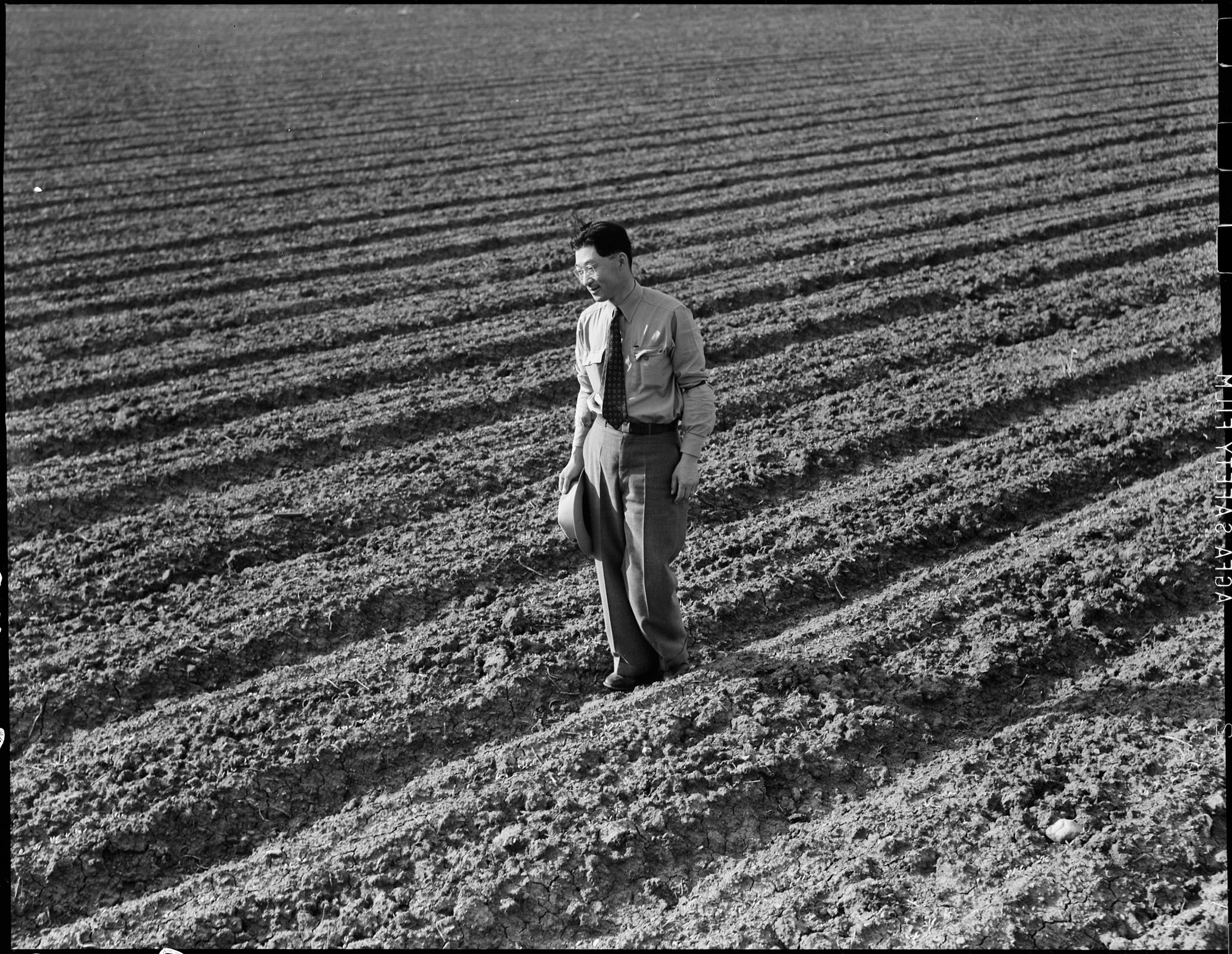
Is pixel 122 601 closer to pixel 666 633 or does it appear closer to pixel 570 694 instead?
pixel 570 694

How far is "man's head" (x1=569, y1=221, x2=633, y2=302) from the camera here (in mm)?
3082

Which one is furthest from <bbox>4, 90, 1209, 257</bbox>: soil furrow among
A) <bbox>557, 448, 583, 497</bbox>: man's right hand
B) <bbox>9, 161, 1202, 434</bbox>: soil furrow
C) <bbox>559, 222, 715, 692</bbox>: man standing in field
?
<bbox>559, 222, 715, 692</bbox>: man standing in field

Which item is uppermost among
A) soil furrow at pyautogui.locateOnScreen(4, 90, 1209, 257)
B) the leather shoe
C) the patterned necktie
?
soil furrow at pyautogui.locateOnScreen(4, 90, 1209, 257)

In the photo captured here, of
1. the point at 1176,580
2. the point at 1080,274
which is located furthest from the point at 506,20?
the point at 1176,580

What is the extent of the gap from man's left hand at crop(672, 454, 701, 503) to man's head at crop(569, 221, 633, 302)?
53 cm

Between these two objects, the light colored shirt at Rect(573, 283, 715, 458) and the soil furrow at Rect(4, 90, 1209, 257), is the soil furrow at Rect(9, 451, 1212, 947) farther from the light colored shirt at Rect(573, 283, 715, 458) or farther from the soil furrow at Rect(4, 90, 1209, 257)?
the soil furrow at Rect(4, 90, 1209, 257)

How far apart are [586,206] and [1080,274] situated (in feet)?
12.5

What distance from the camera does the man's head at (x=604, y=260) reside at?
3082mm

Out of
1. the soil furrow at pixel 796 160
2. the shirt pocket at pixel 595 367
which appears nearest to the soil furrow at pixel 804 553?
the shirt pocket at pixel 595 367

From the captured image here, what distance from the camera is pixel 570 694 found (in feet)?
12.2

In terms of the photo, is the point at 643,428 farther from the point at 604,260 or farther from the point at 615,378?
the point at 604,260

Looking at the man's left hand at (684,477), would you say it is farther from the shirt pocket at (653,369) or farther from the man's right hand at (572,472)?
the man's right hand at (572,472)

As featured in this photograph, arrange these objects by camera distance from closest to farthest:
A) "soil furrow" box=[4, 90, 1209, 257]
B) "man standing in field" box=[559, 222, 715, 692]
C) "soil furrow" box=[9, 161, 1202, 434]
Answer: "man standing in field" box=[559, 222, 715, 692] → "soil furrow" box=[9, 161, 1202, 434] → "soil furrow" box=[4, 90, 1209, 257]

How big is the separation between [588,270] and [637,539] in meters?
0.83
